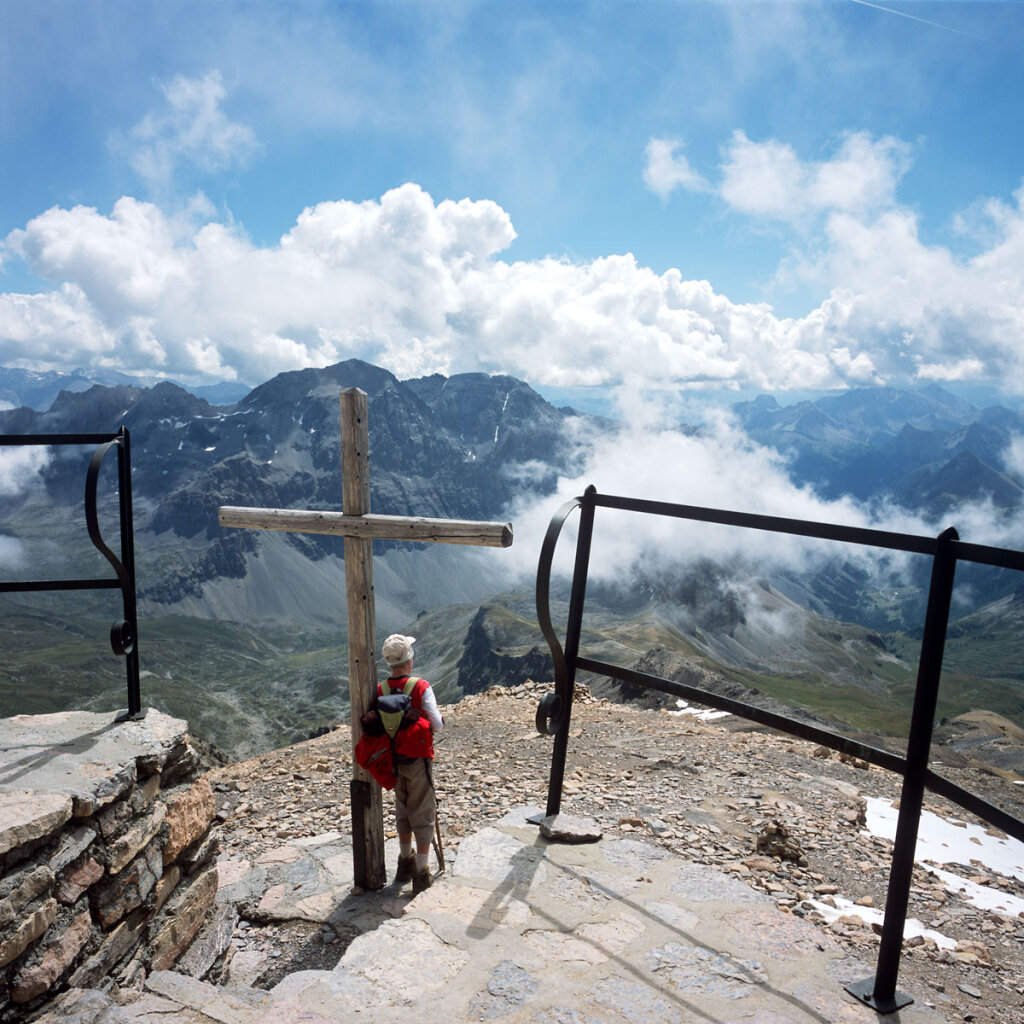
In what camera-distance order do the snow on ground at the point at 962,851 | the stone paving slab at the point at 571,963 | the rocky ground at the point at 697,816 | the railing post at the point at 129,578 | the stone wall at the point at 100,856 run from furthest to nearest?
the snow on ground at the point at 962,851 → the railing post at the point at 129,578 → the rocky ground at the point at 697,816 → the stone wall at the point at 100,856 → the stone paving slab at the point at 571,963

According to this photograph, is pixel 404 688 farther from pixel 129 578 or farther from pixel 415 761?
pixel 129 578

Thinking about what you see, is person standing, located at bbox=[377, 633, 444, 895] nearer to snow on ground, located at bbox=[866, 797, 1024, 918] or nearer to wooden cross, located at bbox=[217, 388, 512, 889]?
wooden cross, located at bbox=[217, 388, 512, 889]

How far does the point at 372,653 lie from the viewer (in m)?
6.55

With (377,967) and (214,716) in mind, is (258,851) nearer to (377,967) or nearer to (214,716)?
(377,967)

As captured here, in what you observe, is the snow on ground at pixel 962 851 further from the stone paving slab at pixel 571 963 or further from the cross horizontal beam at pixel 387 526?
the cross horizontal beam at pixel 387 526

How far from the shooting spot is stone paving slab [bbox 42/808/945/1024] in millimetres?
3941

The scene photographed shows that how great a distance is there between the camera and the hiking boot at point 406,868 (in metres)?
6.57

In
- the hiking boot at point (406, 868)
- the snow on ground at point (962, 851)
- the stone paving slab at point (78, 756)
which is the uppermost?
the stone paving slab at point (78, 756)

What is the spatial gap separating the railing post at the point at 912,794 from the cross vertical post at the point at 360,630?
13.1ft

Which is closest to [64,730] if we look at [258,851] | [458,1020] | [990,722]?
[258,851]

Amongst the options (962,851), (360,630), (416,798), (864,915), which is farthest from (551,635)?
(962,851)

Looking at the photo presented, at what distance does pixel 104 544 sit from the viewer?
6102mm

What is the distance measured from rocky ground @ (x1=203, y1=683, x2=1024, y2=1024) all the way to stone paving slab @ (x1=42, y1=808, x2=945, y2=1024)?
83 centimetres

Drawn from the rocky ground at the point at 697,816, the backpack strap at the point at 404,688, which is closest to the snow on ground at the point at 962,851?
the rocky ground at the point at 697,816
